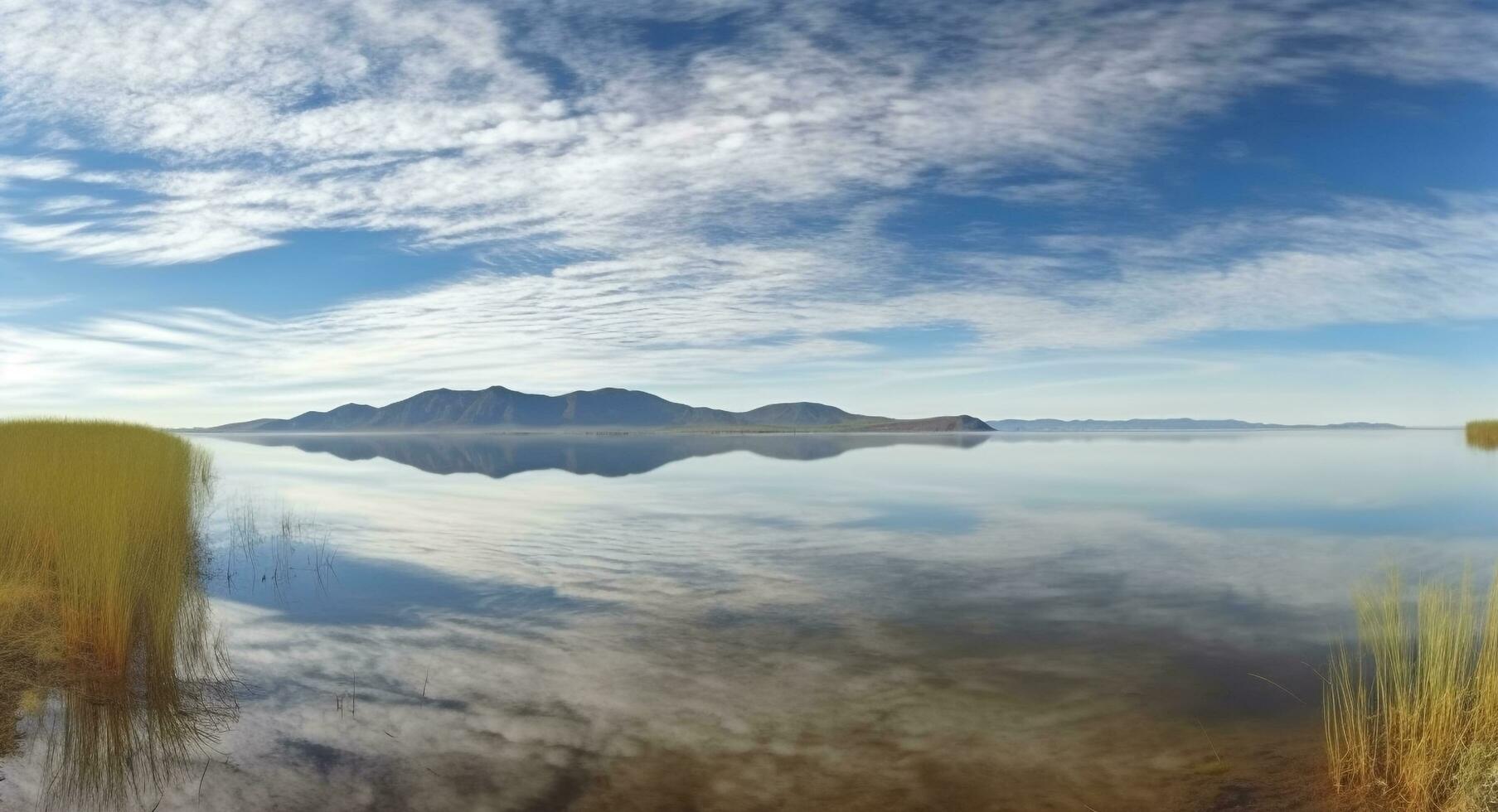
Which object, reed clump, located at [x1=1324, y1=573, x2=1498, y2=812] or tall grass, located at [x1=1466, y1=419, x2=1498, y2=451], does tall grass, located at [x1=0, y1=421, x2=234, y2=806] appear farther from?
tall grass, located at [x1=1466, y1=419, x2=1498, y2=451]

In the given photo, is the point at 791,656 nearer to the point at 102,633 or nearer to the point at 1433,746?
the point at 1433,746

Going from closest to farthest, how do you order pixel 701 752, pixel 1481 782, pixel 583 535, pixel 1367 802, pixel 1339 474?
pixel 1481 782
pixel 1367 802
pixel 701 752
pixel 583 535
pixel 1339 474

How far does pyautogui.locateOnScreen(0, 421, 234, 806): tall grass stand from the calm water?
0.42m

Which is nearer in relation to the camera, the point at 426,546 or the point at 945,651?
→ the point at 945,651

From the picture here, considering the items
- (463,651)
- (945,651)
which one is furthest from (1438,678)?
(463,651)

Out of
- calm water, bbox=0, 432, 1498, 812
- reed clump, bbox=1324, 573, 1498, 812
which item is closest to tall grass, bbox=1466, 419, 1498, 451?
calm water, bbox=0, 432, 1498, 812

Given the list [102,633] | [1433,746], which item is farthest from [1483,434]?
[102,633]

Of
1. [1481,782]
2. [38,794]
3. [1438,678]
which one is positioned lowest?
[38,794]

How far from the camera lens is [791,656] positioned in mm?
9594

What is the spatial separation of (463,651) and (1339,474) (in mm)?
38946

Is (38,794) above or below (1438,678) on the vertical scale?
below

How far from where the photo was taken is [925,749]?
6.95 m

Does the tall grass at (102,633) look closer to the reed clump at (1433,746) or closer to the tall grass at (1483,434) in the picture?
the reed clump at (1433,746)

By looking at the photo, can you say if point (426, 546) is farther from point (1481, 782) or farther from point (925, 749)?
point (1481, 782)
